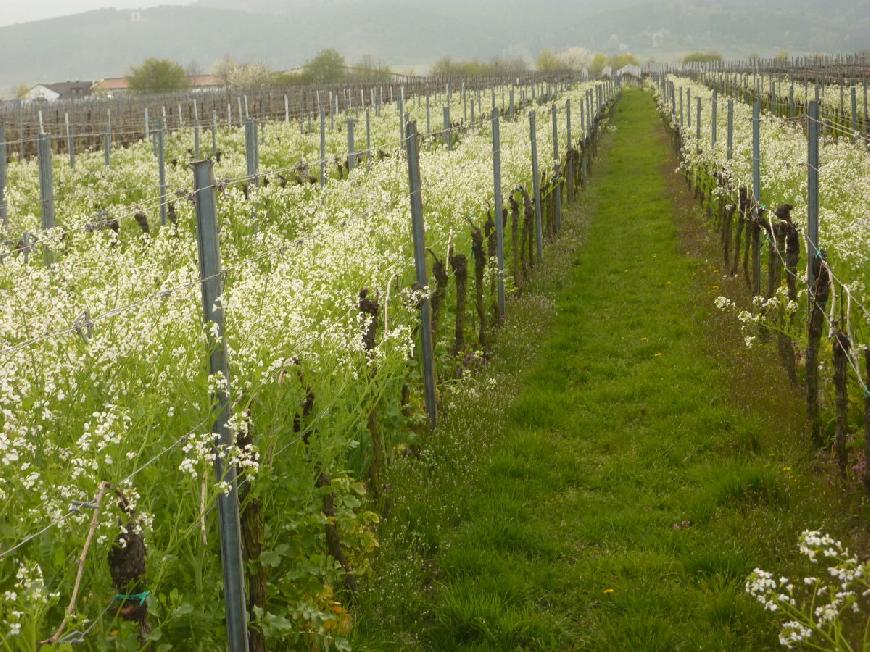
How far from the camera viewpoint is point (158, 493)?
4.20 meters

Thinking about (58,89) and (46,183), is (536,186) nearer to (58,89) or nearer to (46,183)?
(46,183)

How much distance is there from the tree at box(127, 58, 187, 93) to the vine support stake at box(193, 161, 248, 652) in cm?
8886

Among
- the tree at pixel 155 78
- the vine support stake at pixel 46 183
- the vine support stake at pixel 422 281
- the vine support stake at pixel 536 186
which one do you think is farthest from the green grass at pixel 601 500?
the tree at pixel 155 78

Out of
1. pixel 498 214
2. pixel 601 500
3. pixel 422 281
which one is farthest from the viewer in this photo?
pixel 498 214

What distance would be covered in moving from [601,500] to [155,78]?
89.3m

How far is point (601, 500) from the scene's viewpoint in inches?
263

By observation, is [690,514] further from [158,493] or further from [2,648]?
[2,648]

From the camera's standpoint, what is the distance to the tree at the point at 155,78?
88.1 m

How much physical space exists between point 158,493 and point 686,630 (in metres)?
2.69

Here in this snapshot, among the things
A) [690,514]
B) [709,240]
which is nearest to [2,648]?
[690,514]

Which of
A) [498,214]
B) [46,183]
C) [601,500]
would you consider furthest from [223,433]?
[46,183]

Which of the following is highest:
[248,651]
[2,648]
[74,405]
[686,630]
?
[74,405]

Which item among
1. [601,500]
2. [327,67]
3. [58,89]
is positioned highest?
[58,89]

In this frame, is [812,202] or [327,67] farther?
[327,67]
